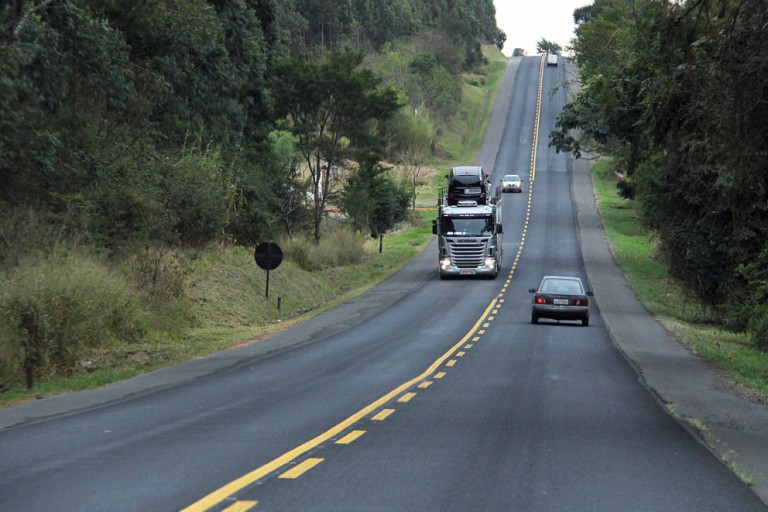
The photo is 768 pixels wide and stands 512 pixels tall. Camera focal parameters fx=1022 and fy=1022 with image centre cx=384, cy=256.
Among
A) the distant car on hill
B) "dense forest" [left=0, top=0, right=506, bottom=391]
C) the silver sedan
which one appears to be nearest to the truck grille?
"dense forest" [left=0, top=0, right=506, bottom=391]

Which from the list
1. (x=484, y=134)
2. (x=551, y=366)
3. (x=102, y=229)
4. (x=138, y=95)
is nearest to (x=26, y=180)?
(x=102, y=229)

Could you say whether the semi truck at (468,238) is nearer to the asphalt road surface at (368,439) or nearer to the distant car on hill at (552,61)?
the asphalt road surface at (368,439)

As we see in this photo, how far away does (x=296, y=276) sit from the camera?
44.7 metres

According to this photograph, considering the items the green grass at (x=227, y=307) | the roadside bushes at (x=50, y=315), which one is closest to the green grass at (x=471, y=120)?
the green grass at (x=227, y=307)

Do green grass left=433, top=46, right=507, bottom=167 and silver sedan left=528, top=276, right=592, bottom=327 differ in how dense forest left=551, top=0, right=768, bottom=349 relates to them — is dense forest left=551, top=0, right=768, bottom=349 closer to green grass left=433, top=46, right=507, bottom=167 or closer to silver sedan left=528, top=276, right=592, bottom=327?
silver sedan left=528, top=276, right=592, bottom=327

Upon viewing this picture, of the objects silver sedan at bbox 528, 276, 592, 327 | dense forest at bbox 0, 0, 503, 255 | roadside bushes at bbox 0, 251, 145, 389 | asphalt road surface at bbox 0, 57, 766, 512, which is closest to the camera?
asphalt road surface at bbox 0, 57, 766, 512

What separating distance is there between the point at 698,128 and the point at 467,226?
29376mm

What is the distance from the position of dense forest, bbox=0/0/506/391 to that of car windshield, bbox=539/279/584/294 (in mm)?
9747

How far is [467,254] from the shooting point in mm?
50594

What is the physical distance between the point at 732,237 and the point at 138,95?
22842 mm

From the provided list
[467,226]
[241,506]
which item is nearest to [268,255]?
[467,226]

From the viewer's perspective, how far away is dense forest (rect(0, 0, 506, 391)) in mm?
21766

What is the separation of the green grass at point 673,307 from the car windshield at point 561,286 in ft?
10.7

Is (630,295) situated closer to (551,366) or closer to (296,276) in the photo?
(296,276)
